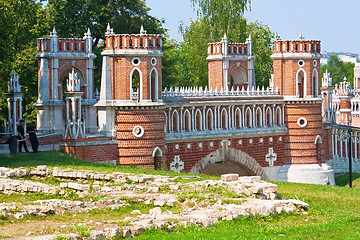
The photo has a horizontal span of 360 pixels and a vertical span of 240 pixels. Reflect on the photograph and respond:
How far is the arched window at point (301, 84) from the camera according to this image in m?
45.7

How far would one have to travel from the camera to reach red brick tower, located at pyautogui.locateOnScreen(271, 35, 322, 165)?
150 feet

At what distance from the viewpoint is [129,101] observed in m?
36.4

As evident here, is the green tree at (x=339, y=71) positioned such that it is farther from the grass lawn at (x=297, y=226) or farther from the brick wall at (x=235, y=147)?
the grass lawn at (x=297, y=226)

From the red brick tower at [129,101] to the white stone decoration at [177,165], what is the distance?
2.39 meters

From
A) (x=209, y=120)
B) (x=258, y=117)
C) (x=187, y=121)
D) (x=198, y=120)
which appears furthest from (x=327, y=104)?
(x=187, y=121)

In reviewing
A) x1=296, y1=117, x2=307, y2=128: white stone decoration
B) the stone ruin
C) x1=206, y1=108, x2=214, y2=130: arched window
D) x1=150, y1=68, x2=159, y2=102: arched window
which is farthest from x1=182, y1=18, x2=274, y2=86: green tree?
the stone ruin

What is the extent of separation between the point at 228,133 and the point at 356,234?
79.1ft


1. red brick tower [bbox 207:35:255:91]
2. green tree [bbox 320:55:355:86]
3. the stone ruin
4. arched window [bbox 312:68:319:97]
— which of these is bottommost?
the stone ruin

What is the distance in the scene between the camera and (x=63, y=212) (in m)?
19.7

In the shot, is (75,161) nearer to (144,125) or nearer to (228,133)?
(144,125)

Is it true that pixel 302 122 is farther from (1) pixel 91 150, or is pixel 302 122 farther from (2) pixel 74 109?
(2) pixel 74 109

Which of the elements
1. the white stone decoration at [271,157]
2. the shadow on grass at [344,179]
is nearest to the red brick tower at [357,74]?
the shadow on grass at [344,179]

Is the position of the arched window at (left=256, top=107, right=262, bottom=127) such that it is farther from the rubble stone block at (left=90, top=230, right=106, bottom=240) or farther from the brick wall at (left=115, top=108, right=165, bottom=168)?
the rubble stone block at (left=90, top=230, right=106, bottom=240)

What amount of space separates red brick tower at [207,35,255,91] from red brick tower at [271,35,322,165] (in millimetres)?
2454
